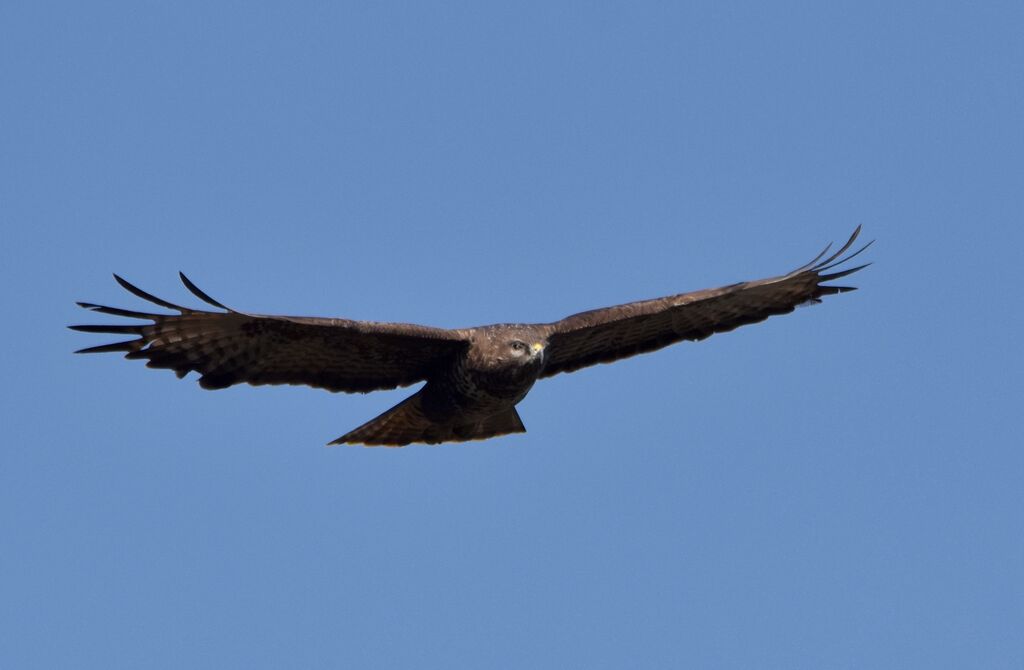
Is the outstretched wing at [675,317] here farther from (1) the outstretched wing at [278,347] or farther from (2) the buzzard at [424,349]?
(1) the outstretched wing at [278,347]

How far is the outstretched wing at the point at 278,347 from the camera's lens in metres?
12.0

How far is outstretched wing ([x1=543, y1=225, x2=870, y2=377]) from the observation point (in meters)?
13.2

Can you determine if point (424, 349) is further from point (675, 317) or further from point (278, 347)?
point (675, 317)

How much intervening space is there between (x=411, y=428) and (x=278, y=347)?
140cm

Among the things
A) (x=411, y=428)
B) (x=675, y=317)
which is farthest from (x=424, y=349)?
(x=675, y=317)

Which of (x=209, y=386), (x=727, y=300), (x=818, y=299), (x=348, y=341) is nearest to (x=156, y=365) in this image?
(x=209, y=386)

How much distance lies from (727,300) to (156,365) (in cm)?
467

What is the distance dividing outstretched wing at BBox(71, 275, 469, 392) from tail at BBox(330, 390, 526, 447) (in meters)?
0.28

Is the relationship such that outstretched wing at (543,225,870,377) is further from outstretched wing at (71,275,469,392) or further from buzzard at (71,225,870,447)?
outstretched wing at (71,275,469,392)

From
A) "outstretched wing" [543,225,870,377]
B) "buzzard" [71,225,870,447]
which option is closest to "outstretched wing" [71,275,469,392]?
"buzzard" [71,225,870,447]

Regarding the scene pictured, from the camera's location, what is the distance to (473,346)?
12547mm

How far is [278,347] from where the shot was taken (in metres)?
12.4

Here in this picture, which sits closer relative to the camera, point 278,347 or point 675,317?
point 278,347

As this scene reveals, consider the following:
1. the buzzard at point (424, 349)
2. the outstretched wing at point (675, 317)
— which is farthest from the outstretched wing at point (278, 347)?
the outstretched wing at point (675, 317)
